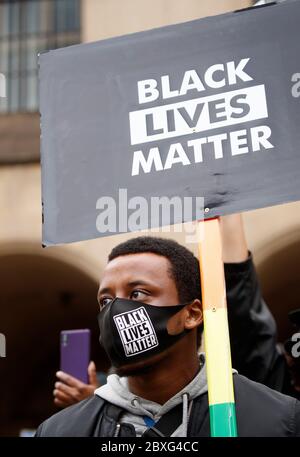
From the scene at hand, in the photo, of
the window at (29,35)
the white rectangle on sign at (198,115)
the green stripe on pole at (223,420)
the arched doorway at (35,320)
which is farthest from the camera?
the window at (29,35)

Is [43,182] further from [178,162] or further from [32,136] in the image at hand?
[32,136]

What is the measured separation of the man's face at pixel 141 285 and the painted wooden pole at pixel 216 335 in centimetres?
24

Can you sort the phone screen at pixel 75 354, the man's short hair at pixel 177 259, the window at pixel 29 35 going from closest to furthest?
the man's short hair at pixel 177 259, the phone screen at pixel 75 354, the window at pixel 29 35

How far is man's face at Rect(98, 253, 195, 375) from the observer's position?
2514 millimetres

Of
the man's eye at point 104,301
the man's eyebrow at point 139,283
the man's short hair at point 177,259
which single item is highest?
the man's short hair at point 177,259

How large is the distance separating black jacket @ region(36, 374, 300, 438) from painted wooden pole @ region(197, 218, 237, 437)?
0.62ft

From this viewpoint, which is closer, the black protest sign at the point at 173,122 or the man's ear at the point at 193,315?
the black protest sign at the point at 173,122

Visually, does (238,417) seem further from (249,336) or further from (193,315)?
(249,336)

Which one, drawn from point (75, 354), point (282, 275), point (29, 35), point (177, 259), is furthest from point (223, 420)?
point (29, 35)

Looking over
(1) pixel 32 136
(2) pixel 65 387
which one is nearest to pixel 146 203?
(2) pixel 65 387

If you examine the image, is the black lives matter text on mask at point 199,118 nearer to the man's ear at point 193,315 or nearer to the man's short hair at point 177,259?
the man's short hair at point 177,259

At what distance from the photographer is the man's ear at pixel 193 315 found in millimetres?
2572

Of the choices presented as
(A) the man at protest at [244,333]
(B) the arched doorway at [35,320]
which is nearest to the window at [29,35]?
Answer: (B) the arched doorway at [35,320]

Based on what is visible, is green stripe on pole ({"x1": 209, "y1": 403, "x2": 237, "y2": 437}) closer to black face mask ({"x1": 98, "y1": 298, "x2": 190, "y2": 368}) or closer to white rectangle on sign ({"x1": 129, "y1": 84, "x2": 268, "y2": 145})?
black face mask ({"x1": 98, "y1": 298, "x2": 190, "y2": 368})
